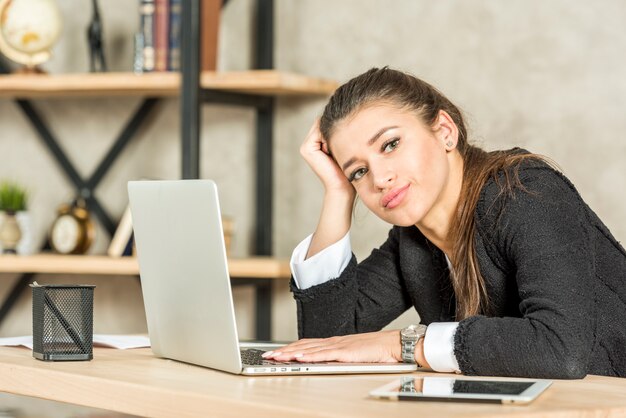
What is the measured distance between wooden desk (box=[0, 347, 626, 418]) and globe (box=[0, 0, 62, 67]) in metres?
1.63

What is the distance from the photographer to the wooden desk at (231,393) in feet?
3.51

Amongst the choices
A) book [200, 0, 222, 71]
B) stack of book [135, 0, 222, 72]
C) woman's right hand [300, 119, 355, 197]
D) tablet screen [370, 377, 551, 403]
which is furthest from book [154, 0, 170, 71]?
tablet screen [370, 377, 551, 403]

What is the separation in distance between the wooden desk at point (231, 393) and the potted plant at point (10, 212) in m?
1.56

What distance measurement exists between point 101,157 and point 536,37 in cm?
135

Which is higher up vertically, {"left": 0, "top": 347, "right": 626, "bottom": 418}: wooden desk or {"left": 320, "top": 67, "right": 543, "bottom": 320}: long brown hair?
{"left": 320, "top": 67, "right": 543, "bottom": 320}: long brown hair

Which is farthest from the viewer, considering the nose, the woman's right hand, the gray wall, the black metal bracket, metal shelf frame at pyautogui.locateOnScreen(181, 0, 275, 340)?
the black metal bracket

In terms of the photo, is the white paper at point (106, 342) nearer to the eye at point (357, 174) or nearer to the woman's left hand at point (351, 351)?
the woman's left hand at point (351, 351)

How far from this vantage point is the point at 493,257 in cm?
163

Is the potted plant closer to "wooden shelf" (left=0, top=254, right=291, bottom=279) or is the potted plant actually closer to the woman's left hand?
"wooden shelf" (left=0, top=254, right=291, bottom=279)

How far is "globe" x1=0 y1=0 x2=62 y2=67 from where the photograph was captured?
9.64 ft

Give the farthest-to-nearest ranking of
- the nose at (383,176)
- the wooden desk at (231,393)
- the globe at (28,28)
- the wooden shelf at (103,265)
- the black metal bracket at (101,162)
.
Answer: the black metal bracket at (101,162) → the globe at (28,28) → the wooden shelf at (103,265) → the nose at (383,176) → the wooden desk at (231,393)

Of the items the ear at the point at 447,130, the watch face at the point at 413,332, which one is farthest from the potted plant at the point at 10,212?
the watch face at the point at 413,332

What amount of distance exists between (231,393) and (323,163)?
0.74m

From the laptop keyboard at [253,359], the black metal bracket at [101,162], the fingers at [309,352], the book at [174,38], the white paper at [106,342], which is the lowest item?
the white paper at [106,342]
